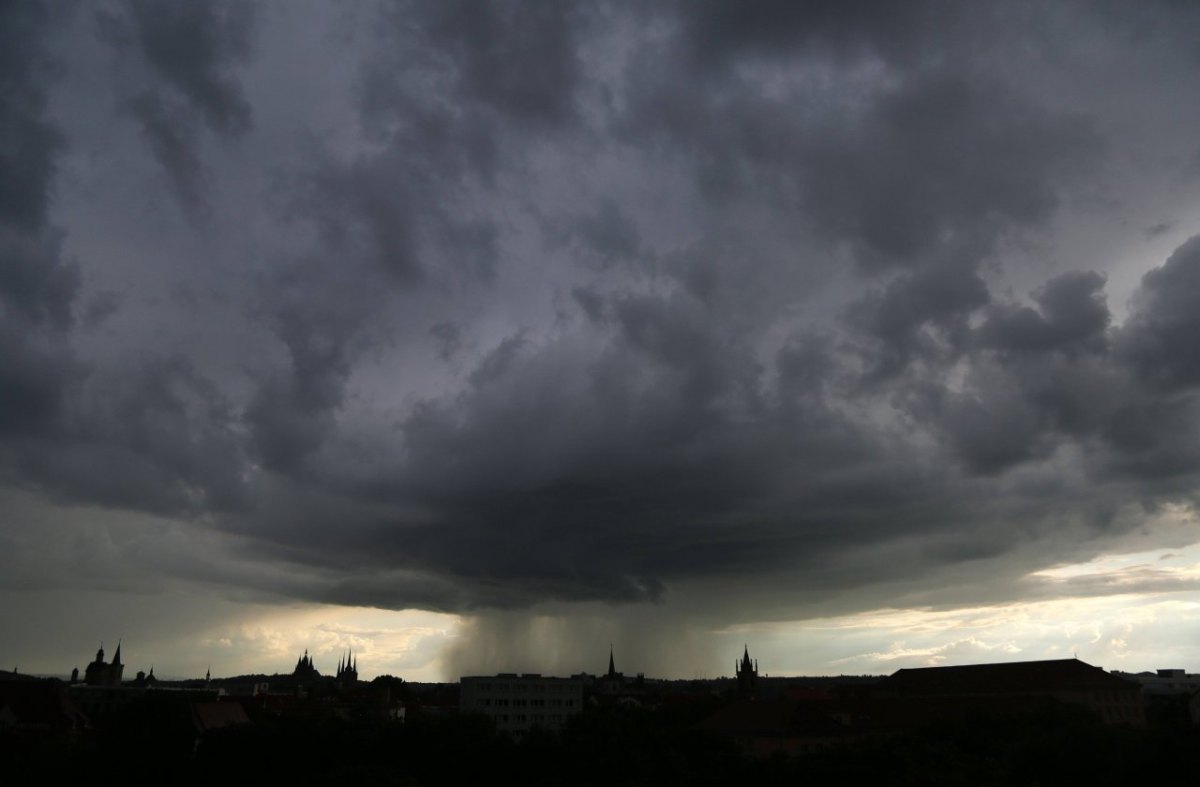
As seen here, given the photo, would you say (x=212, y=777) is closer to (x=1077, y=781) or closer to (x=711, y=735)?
(x=711, y=735)

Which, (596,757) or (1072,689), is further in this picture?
(1072,689)

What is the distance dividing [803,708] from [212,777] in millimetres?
105705

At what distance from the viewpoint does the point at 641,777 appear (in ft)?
336

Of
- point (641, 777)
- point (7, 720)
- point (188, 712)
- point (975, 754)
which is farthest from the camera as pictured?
point (7, 720)

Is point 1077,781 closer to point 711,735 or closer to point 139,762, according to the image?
point 711,735

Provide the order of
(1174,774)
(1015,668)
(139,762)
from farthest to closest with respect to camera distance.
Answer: (1015,668) → (139,762) → (1174,774)

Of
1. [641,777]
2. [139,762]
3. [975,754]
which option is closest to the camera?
[975,754]

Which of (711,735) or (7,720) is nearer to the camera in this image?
(711,735)

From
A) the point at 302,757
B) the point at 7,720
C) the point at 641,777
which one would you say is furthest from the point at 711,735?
the point at 7,720

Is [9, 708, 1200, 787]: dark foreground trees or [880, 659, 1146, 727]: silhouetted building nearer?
[9, 708, 1200, 787]: dark foreground trees

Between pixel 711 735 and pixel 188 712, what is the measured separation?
4011 inches

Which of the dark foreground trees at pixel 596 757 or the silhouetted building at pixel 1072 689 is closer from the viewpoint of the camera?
the dark foreground trees at pixel 596 757

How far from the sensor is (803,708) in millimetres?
162250

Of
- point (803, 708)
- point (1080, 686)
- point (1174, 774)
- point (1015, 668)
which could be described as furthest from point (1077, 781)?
point (1015, 668)
